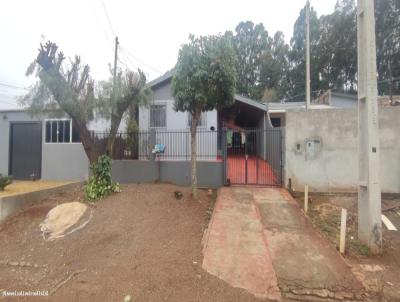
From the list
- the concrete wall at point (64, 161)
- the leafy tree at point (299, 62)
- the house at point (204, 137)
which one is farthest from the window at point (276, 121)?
the leafy tree at point (299, 62)

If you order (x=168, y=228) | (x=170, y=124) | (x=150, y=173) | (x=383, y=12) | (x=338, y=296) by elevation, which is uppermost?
(x=383, y=12)

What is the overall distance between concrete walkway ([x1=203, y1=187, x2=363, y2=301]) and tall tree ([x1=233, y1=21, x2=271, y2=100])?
30.3 metres

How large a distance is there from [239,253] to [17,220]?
19.4 ft

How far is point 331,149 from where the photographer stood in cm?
905

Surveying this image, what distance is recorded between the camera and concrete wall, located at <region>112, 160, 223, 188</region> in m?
9.93

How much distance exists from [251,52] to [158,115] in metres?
29.6

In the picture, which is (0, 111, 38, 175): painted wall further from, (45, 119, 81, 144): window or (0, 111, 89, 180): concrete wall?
(45, 119, 81, 144): window

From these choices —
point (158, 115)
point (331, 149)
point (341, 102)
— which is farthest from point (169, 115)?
point (341, 102)

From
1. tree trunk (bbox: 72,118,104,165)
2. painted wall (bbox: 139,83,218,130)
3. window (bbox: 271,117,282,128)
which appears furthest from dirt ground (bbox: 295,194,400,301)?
window (bbox: 271,117,282,128)

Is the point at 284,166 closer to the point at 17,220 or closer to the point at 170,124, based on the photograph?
the point at 170,124

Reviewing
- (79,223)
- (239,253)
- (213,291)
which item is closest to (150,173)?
(79,223)

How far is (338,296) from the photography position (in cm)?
410

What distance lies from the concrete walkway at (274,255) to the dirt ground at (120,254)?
34 centimetres

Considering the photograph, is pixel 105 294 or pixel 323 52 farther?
pixel 323 52
